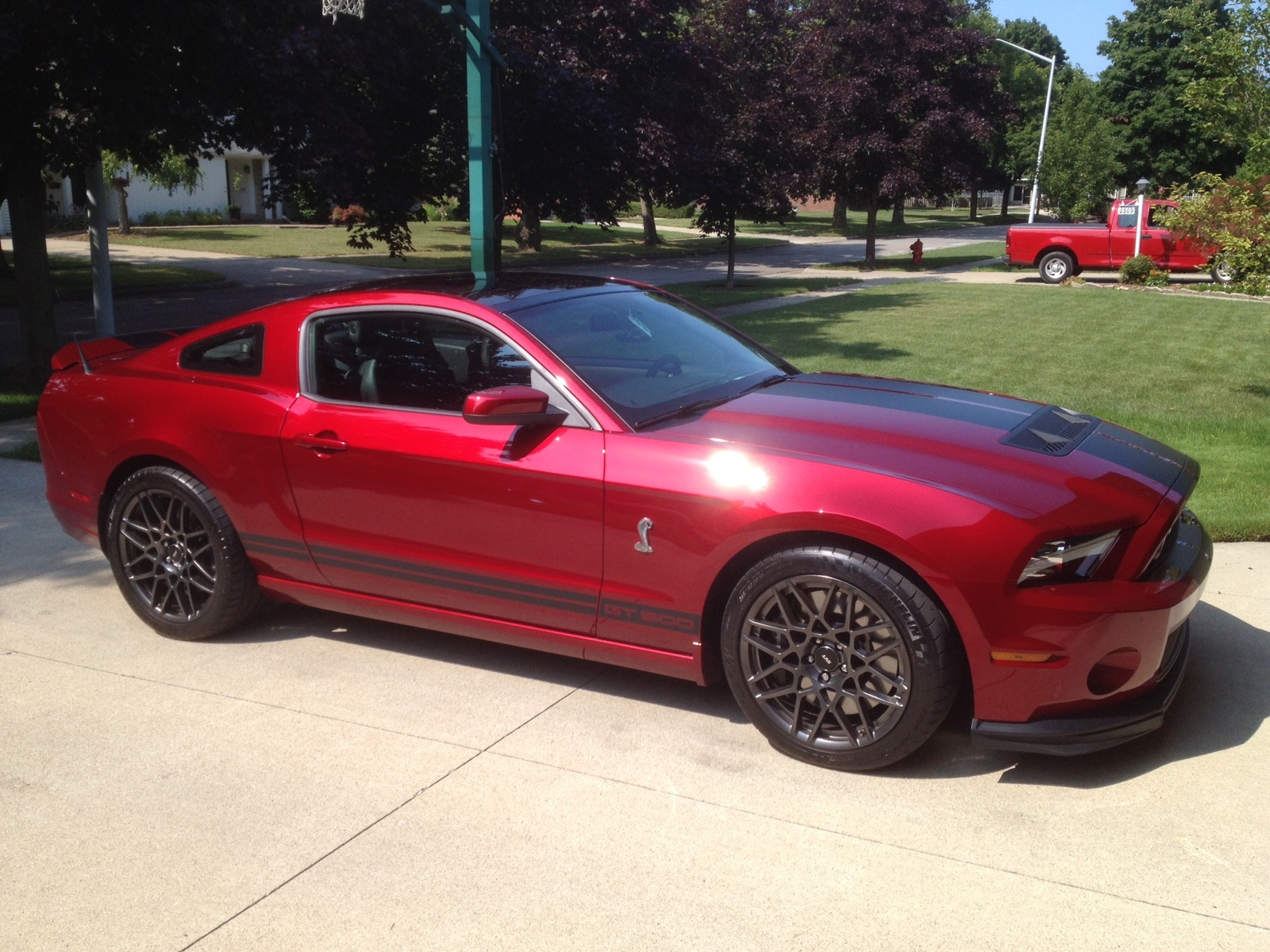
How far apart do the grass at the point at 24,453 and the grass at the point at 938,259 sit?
2608 cm

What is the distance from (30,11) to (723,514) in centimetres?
1020

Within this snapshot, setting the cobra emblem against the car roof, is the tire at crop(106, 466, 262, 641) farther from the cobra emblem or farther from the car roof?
the cobra emblem

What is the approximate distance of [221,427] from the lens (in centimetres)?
503

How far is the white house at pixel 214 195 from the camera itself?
158 ft

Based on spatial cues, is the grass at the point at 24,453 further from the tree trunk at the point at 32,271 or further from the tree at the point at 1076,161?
the tree at the point at 1076,161

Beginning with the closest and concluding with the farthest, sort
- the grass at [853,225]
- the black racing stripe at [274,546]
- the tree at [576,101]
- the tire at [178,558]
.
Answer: the black racing stripe at [274,546], the tire at [178,558], the tree at [576,101], the grass at [853,225]

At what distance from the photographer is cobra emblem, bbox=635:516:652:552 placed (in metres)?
4.15

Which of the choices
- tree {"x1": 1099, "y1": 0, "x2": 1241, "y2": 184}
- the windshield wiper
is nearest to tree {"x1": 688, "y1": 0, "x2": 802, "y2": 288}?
the windshield wiper

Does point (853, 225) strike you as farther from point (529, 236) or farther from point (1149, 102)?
point (529, 236)

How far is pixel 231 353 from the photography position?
5.22 meters

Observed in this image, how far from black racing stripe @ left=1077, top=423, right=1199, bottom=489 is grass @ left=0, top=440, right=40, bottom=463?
7370 mm

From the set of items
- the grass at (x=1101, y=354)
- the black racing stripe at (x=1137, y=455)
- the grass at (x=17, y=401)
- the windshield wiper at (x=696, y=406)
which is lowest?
the grass at (x=17, y=401)

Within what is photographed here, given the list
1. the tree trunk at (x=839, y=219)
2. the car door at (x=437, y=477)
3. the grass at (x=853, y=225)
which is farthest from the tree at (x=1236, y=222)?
the tree trunk at (x=839, y=219)

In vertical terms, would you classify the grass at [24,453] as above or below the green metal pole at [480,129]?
below
